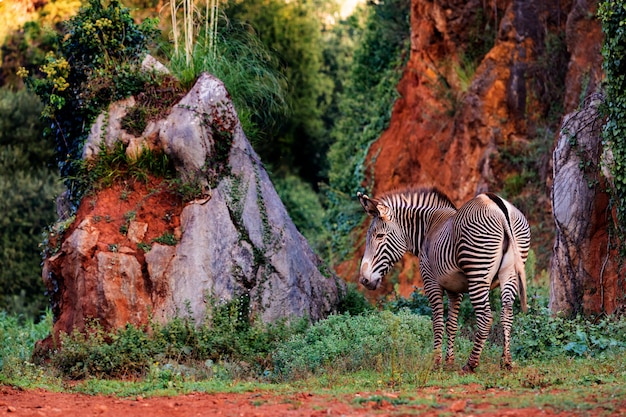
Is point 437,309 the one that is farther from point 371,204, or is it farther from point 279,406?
point 279,406

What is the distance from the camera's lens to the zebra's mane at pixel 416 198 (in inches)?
482

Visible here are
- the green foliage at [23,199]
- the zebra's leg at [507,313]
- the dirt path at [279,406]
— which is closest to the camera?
the dirt path at [279,406]

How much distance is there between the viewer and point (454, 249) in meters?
11.0

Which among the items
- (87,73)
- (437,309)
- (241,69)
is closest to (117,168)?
(87,73)

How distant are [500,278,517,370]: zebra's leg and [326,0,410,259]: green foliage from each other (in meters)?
11.6

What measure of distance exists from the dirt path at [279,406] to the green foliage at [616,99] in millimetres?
4825

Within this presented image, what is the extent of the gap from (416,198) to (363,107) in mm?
13953

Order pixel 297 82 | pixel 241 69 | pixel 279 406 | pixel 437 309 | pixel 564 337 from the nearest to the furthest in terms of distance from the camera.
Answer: pixel 279 406
pixel 437 309
pixel 564 337
pixel 241 69
pixel 297 82

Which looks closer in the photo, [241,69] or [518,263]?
[518,263]

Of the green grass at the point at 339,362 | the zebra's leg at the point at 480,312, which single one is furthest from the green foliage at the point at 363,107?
the zebra's leg at the point at 480,312

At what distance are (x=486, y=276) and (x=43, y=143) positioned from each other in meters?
20.6

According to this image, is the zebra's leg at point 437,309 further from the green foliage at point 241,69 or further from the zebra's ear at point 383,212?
the green foliage at point 241,69

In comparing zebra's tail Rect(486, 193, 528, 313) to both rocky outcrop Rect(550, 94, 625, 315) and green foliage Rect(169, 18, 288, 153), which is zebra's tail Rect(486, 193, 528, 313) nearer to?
rocky outcrop Rect(550, 94, 625, 315)

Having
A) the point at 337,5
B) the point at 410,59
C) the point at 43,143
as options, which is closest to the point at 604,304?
the point at 410,59
